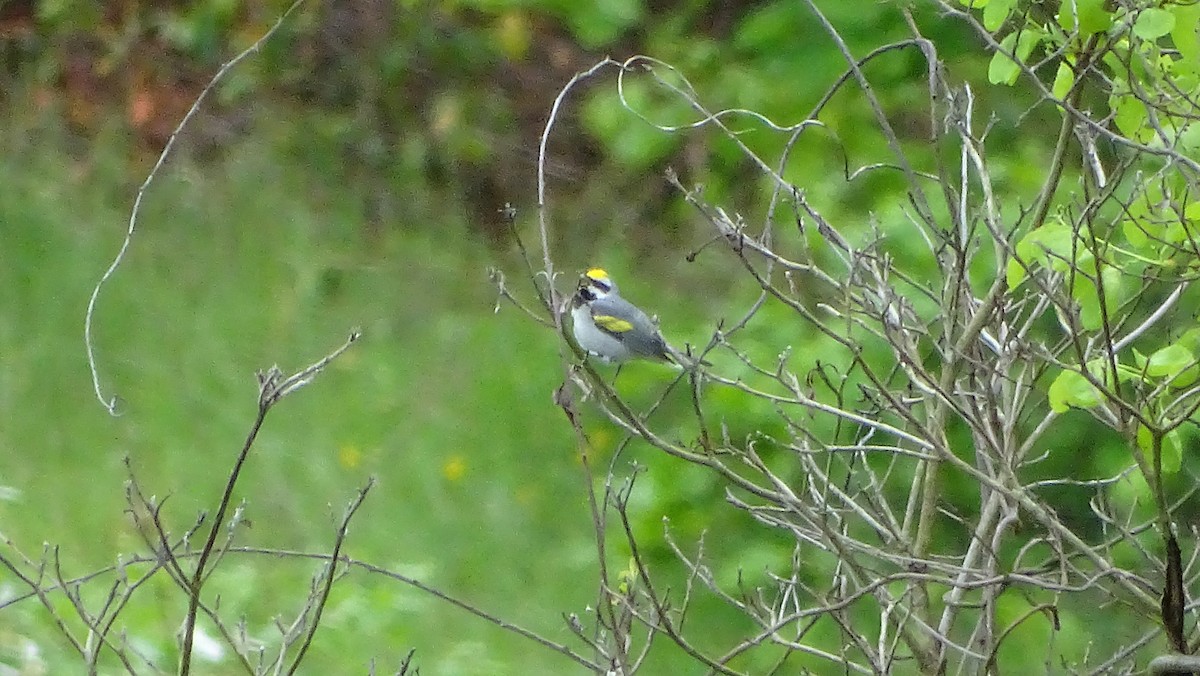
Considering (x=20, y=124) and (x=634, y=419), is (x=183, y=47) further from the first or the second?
(x=634, y=419)

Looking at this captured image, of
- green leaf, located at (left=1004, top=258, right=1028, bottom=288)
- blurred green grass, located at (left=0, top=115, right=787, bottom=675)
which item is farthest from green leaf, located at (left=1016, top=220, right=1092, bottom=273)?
blurred green grass, located at (left=0, top=115, right=787, bottom=675)

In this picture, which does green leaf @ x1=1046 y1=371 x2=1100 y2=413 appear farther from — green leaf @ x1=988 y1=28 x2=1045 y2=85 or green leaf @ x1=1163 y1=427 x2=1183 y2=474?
green leaf @ x1=988 y1=28 x2=1045 y2=85

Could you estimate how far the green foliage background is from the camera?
14.7 feet

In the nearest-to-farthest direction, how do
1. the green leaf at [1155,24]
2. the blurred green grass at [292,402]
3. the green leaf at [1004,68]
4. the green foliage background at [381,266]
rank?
the green leaf at [1155,24] < the green leaf at [1004,68] < the green foliage background at [381,266] < the blurred green grass at [292,402]

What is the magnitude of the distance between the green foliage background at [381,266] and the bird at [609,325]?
175mm

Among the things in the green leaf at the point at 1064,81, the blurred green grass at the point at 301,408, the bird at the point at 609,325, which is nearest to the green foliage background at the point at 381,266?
the blurred green grass at the point at 301,408

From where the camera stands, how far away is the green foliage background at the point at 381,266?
449cm

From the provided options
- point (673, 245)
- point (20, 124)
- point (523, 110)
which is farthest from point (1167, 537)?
point (20, 124)

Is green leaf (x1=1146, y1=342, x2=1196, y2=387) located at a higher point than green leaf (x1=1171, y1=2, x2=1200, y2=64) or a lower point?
lower

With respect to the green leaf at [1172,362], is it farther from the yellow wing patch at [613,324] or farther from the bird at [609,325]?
the yellow wing patch at [613,324]

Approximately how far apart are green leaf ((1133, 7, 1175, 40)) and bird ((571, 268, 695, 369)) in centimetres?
322

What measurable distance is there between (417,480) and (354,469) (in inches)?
10.0

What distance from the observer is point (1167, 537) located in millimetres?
1782

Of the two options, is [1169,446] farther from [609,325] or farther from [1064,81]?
[609,325]
